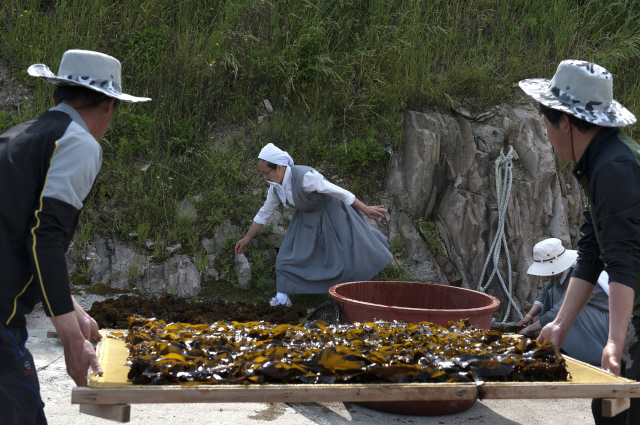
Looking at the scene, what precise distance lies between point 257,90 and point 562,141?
20.5 ft

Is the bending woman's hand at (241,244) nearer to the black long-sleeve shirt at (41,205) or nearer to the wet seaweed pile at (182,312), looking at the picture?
the wet seaweed pile at (182,312)

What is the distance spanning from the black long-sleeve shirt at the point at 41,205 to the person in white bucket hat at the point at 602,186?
6.10ft

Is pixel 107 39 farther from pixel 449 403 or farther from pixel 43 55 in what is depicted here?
pixel 449 403

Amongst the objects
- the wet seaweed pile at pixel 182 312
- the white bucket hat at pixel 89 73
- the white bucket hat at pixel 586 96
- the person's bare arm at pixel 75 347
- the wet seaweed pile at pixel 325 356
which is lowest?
the wet seaweed pile at pixel 182 312

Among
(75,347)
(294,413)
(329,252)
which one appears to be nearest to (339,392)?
(75,347)

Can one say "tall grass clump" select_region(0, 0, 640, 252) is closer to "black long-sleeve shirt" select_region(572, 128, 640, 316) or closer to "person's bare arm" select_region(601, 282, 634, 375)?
"black long-sleeve shirt" select_region(572, 128, 640, 316)

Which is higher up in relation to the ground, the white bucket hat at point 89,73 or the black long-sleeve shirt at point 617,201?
the white bucket hat at point 89,73

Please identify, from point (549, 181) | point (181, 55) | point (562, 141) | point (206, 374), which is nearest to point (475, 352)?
point (562, 141)

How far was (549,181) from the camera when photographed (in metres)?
7.10

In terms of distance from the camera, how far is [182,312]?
5098 mm

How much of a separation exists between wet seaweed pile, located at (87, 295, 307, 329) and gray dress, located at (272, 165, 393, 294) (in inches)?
22.3

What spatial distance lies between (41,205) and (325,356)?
1.22m

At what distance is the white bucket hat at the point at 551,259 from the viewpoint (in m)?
4.89

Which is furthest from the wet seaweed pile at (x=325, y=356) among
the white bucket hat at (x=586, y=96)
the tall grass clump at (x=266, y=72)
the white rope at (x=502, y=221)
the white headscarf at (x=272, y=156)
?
the tall grass clump at (x=266, y=72)
